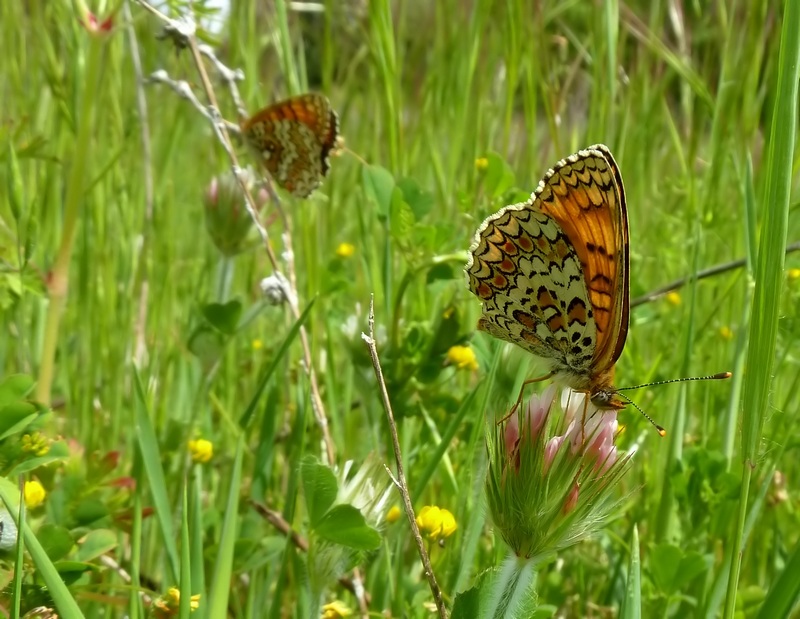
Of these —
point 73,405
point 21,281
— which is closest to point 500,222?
point 21,281

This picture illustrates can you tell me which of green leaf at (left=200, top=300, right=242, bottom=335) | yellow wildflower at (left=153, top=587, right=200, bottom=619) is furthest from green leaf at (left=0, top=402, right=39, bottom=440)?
green leaf at (left=200, top=300, right=242, bottom=335)

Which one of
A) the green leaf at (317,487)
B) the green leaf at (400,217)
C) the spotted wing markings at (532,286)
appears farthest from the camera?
the green leaf at (400,217)

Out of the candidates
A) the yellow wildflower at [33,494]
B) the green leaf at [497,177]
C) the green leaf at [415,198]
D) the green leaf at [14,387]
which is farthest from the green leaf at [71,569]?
the green leaf at [497,177]

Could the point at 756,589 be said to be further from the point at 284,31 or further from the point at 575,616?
the point at 284,31

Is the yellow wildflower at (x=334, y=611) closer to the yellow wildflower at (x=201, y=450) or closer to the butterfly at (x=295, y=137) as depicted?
the yellow wildflower at (x=201, y=450)

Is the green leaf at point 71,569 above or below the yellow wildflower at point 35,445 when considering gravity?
below

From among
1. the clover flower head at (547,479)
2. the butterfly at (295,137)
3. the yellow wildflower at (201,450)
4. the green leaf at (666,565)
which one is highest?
the butterfly at (295,137)
